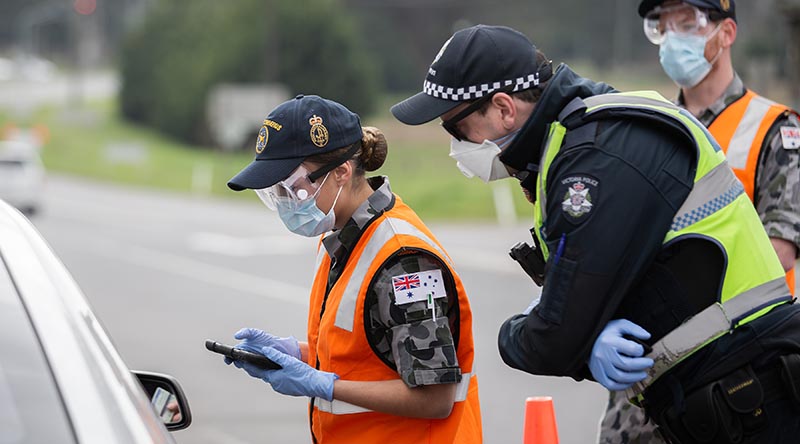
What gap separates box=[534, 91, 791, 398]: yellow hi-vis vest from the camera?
2.72 metres

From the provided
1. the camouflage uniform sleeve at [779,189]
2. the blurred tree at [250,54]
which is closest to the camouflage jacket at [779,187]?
the camouflage uniform sleeve at [779,189]

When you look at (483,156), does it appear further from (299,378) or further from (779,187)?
(779,187)

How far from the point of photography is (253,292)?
1458cm

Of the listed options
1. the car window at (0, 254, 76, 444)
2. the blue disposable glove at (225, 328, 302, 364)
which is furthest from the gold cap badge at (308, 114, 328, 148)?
the car window at (0, 254, 76, 444)

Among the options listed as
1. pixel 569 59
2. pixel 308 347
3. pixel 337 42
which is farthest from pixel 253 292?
pixel 569 59

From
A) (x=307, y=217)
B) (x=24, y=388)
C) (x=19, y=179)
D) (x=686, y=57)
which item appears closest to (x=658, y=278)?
(x=307, y=217)

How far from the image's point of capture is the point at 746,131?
4.10 metres

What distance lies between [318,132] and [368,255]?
13.4 inches

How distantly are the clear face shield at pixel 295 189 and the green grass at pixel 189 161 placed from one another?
998 inches

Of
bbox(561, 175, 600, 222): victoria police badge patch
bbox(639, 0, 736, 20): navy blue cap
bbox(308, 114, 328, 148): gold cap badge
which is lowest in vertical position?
bbox(561, 175, 600, 222): victoria police badge patch

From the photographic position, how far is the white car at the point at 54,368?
1985mm

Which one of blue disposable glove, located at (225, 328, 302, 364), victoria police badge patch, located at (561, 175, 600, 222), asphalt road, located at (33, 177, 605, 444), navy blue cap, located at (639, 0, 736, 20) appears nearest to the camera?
victoria police badge patch, located at (561, 175, 600, 222)

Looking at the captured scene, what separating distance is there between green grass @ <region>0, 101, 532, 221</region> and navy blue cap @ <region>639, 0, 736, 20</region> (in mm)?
24206

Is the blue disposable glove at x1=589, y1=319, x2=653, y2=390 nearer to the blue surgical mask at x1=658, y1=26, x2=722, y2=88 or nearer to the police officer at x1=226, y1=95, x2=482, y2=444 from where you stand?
the police officer at x1=226, y1=95, x2=482, y2=444
